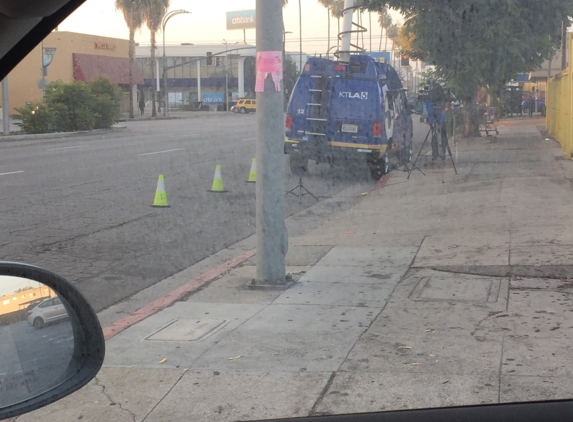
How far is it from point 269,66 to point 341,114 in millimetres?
10435

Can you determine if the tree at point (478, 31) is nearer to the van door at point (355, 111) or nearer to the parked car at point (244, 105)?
the van door at point (355, 111)

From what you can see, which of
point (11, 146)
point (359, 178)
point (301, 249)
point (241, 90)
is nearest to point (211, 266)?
point (301, 249)

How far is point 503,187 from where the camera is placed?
44.9 ft

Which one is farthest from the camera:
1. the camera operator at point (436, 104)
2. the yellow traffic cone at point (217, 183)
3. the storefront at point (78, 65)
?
the storefront at point (78, 65)

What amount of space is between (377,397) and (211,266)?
14.4 ft

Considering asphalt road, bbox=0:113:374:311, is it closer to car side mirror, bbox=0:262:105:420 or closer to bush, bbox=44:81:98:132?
car side mirror, bbox=0:262:105:420

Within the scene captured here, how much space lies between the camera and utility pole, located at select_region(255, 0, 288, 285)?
23.0 feet

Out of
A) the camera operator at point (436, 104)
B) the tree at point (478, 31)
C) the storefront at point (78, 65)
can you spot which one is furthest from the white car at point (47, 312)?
the storefront at point (78, 65)

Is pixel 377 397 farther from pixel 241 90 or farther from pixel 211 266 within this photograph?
pixel 241 90

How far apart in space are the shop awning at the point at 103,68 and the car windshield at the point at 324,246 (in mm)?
20045

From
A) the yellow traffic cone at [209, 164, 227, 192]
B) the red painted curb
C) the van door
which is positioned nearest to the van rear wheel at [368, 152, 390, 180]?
the van door

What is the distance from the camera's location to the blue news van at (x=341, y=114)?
56.1 ft

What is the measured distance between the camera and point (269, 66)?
22.9 feet

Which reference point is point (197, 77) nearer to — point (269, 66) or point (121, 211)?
point (121, 211)
